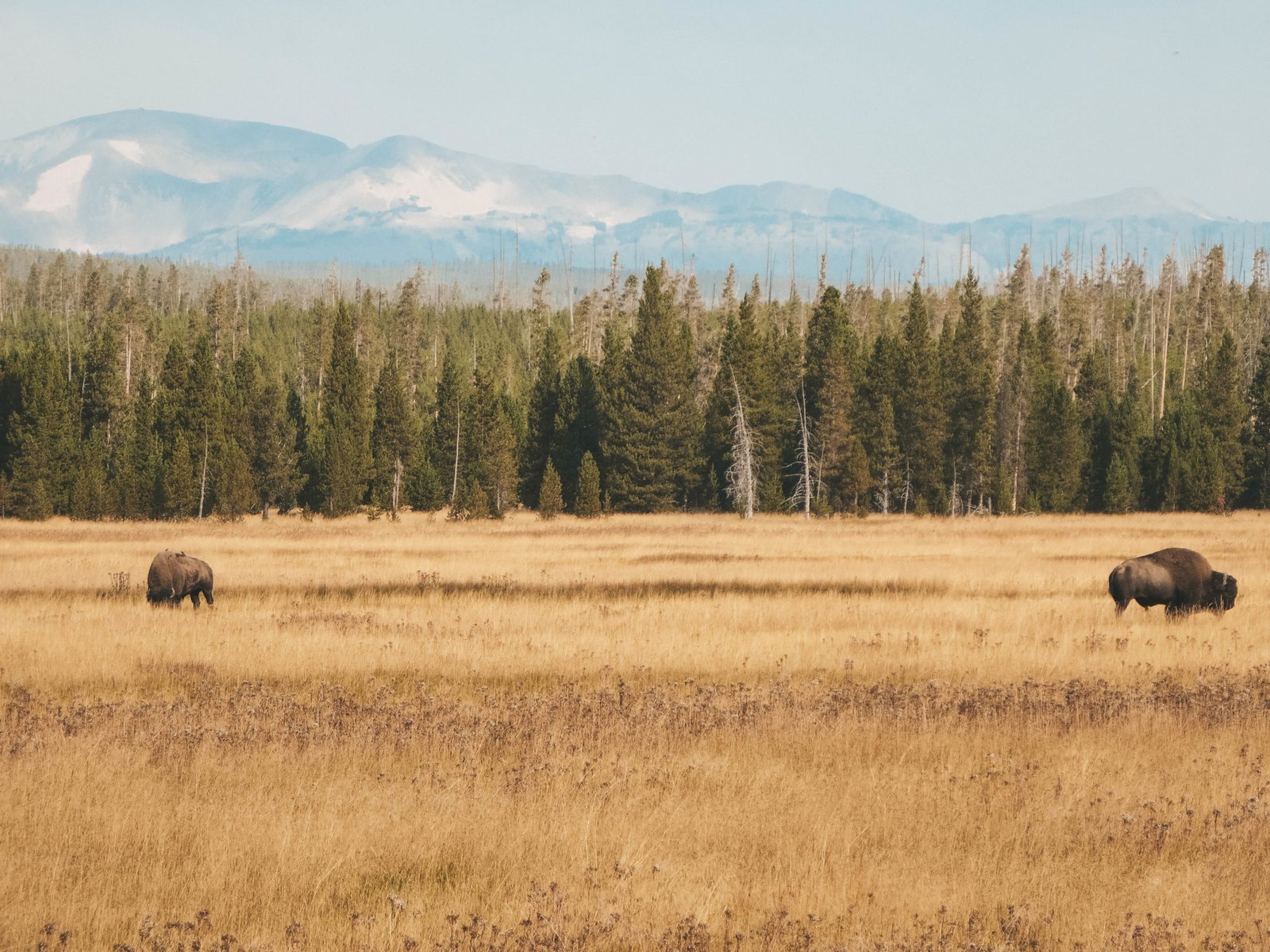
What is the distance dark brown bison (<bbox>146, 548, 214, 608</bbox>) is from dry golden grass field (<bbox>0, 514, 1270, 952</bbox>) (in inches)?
35.9

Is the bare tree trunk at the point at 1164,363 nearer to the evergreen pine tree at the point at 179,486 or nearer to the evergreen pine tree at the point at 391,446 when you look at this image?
the evergreen pine tree at the point at 391,446


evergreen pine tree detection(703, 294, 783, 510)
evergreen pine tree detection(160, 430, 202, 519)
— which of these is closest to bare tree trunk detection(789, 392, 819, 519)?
evergreen pine tree detection(703, 294, 783, 510)

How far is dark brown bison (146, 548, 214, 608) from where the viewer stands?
74.1ft

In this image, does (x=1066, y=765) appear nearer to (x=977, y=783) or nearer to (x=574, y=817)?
(x=977, y=783)

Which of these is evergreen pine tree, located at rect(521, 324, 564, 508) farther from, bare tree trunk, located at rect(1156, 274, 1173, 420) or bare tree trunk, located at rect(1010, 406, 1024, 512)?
bare tree trunk, located at rect(1156, 274, 1173, 420)

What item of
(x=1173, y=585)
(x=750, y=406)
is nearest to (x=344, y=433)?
(x=750, y=406)

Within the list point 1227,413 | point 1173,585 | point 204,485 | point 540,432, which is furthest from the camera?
point 540,432

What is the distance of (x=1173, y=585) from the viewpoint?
22.1 metres

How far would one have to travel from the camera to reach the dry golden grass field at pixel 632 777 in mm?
7250

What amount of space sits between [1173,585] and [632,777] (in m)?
15.8

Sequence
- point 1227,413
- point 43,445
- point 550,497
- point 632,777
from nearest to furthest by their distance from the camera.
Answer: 1. point 632,777
2. point 43,445
3. point 550,497
4. point 1227,413

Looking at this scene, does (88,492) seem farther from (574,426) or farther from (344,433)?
(574,426)

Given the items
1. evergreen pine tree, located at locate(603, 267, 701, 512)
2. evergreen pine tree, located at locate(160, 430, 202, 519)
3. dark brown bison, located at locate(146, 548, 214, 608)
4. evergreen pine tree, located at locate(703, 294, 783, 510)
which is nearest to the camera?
dark brown bison, located at locate(146, 548, 214, 608)

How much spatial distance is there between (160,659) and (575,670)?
20.0 feet
